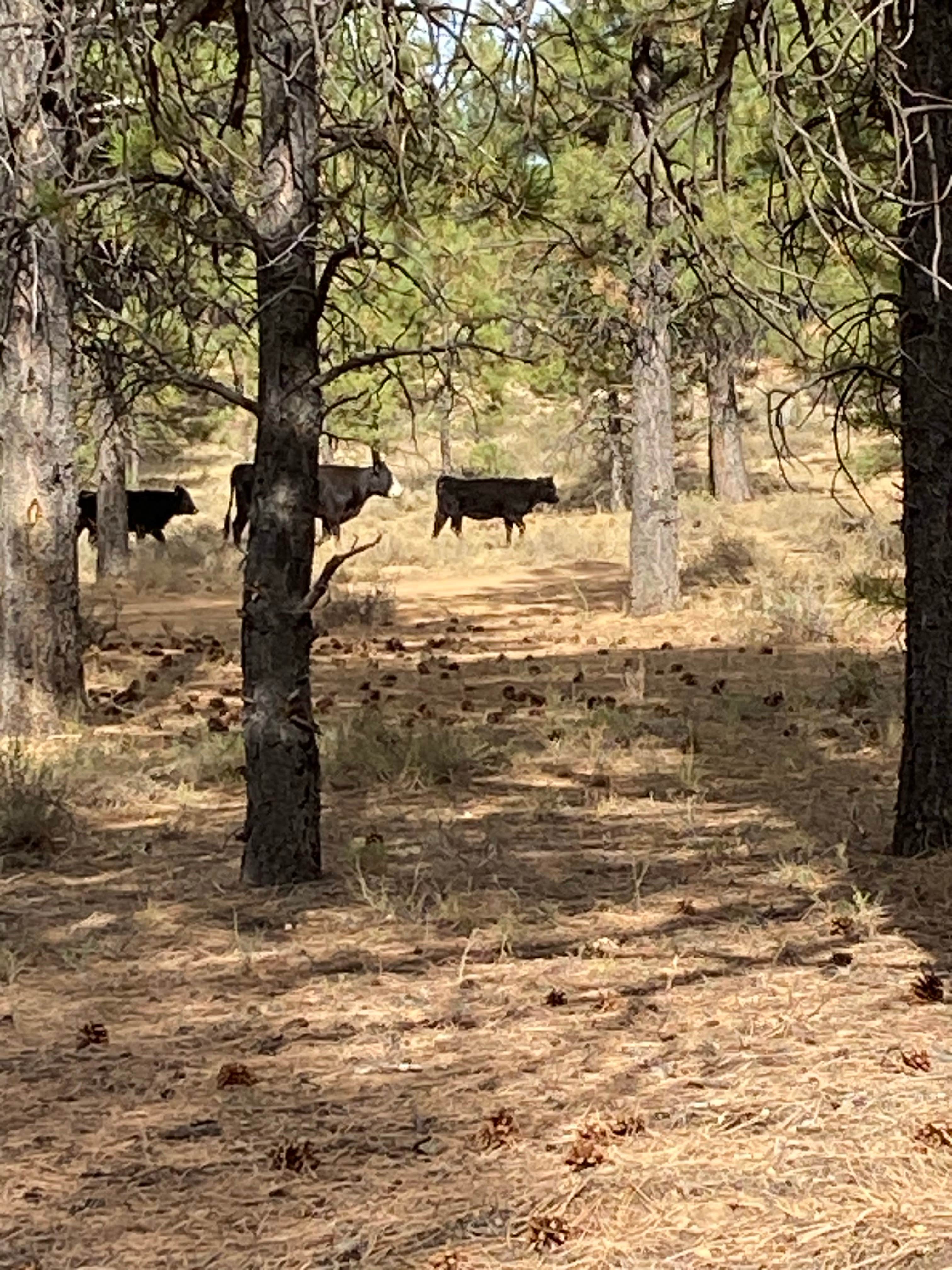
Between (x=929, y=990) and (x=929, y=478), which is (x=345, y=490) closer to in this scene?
(x=929, y=478)

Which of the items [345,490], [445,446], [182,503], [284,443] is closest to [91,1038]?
[284,443]

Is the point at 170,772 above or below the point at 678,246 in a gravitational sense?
below

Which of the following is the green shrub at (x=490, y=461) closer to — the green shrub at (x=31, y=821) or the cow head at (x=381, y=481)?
the cow head at (x=381, y=481)

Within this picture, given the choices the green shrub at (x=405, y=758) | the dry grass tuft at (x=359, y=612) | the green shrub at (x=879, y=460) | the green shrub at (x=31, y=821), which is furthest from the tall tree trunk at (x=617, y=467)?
the green shrub at (x=31, y=821)

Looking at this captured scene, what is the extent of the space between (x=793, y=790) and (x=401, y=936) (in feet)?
10.1

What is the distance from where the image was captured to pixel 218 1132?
3.95 metres

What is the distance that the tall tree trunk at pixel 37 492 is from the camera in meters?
9.83

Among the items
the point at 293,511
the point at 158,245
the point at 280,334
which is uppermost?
the point at 158,245

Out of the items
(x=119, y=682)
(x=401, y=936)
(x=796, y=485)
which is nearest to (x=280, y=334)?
(x=401, y=936)

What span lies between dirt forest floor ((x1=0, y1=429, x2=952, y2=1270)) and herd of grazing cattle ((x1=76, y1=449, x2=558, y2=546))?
13.7 m

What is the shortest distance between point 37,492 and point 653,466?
8.11 m

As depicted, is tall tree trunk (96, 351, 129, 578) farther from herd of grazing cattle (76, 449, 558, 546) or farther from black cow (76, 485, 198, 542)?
black cow (76, 485, 198, 542)

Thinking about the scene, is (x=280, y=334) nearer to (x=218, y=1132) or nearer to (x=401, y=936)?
(x=401, y=936)

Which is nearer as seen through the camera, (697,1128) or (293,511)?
(697,1128)
